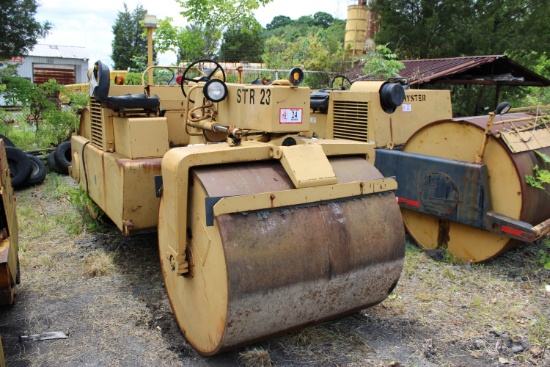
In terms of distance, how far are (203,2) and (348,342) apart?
14.6 m

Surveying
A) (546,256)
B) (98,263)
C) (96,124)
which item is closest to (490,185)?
(546,256)

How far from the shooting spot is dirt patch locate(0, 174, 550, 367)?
352 cm

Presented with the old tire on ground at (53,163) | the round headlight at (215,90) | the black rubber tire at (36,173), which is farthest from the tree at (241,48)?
the round headlight at (215,90)

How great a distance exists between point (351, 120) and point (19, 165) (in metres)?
5.88

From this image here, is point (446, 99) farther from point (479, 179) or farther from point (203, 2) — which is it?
point (203, 2)

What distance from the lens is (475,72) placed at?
12586 mm

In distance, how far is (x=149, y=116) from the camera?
518cm

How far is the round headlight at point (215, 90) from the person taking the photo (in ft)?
13.2

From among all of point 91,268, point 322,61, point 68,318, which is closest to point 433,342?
point 68,318

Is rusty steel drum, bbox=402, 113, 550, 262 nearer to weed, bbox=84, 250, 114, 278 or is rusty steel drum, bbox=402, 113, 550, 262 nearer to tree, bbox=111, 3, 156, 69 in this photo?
weed, bbox=84, 250, 114, 278

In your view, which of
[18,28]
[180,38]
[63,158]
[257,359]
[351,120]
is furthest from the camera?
[180,38]

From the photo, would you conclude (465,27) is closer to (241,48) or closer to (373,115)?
(373,115)

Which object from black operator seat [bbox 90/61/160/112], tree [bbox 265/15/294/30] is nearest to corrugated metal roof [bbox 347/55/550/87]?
black operator seat [bbox 90/61/160/112]

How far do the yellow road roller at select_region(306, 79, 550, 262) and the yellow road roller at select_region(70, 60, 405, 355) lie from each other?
61 centimetres
